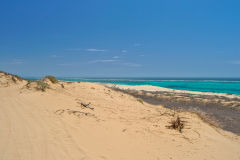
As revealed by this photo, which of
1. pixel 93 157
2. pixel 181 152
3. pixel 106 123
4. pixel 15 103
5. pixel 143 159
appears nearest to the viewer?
pixel 93 157

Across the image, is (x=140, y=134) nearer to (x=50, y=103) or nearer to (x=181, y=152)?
(x=181, y=152)

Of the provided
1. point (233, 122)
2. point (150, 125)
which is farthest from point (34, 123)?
point (233, 122)

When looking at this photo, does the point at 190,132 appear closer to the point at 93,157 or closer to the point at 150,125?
the point at 150,125

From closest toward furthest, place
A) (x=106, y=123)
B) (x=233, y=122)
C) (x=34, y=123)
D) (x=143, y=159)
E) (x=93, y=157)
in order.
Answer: (x=93, y=157), (x=143, y=159), (x=34, y=123), (x=106, y=123), (x=233, y=122)

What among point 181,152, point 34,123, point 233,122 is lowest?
point 233,122

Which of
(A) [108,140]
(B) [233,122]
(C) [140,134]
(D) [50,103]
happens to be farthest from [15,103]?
(B) [233,122]

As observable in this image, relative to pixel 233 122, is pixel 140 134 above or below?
above

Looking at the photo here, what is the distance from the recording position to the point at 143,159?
3.39 meters

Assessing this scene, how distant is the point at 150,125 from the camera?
5414mm

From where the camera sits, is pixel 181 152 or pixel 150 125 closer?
pixel 181 152

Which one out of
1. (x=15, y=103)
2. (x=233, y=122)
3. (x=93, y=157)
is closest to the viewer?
(x=93, y=157)

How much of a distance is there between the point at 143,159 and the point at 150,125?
210 centimetres

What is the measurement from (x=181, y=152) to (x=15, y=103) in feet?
20.4

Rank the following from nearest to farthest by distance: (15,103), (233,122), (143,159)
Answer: (143,159), (15,103), (233,122)
